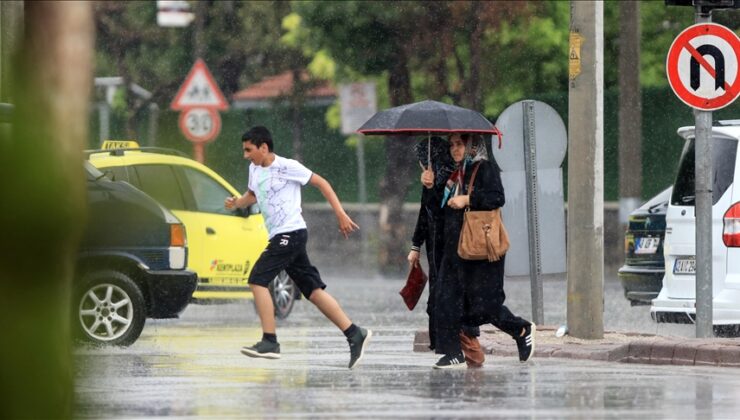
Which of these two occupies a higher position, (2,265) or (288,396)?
(2,265)

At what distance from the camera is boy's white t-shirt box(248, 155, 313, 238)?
1228 cm

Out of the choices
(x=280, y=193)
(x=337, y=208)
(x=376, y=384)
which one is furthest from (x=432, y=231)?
(x=376, y=384)

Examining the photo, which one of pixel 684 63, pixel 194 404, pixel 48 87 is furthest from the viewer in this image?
pixel 684 63

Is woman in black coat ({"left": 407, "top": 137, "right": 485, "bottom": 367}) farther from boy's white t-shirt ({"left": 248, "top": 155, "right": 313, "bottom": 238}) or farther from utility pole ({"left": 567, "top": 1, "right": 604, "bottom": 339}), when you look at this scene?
utility pole ({"left": 567, "top": 1, "right": 604, "bottom": 339})

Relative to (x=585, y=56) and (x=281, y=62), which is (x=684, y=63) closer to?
(x=585, y=56)

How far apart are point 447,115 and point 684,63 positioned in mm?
1985

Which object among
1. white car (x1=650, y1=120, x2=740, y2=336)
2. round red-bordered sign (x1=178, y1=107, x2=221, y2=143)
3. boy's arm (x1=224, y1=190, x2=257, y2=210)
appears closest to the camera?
boy's arm (x1=224, y1=190, x2=257, y2=210)

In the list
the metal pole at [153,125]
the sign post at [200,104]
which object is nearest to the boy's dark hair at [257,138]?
the sign post at [200,104]

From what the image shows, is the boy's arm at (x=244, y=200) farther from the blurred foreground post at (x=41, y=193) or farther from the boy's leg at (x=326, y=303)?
the blurred foreground post at (x=41, y=193)

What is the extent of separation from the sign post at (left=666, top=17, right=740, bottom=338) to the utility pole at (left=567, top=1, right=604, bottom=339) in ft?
2.68

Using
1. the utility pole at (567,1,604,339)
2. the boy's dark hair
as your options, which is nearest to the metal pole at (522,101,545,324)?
the utility pole at (567,1,604,339)

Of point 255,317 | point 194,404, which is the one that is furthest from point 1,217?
point 255,317

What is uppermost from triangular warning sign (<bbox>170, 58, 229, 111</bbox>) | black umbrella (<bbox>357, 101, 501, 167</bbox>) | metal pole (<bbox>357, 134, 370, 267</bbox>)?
triangular warning sign (<bbox>170, 58, 229, 111</bbox>)

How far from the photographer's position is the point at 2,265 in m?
3.27
